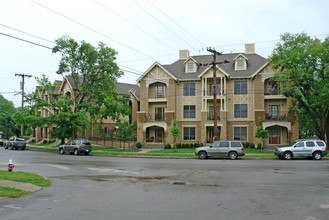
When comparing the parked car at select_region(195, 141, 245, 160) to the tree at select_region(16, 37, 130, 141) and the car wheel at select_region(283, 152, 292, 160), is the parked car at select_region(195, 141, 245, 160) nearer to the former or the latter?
the car wheel at select_region(283, 152, 292, 160)

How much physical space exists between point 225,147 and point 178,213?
765 inches

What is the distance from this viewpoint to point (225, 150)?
26.7 m

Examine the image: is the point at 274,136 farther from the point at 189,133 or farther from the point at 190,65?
the point at 190,65

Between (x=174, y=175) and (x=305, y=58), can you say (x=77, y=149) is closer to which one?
(x=174, y=175)

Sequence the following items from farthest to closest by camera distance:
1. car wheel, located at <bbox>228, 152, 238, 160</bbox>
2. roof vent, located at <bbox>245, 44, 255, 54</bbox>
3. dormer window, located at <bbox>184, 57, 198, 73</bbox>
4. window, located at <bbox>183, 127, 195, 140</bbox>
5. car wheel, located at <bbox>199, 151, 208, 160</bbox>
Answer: roof vent, located at <bbox>245, 44, 255, 54</bbox>
dormer window, located at <bbox>184, 57, 198, 73</bbox>
window, located at <bbox>183, 127, 195, 140</bbox>
car wheel, located at <bbox>199, 151, 208, 160</bbox>
car wheel, located at <bbox>228, 152, 238, 160</bbox>

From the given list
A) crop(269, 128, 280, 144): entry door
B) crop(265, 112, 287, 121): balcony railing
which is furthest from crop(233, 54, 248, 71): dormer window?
crop(269, 128, 280, 144): entry door

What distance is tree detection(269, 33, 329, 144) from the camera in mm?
30625

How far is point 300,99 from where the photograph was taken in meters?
33.6

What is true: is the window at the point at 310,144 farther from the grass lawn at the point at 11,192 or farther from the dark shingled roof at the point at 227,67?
the grass lawn at the point at 11,192

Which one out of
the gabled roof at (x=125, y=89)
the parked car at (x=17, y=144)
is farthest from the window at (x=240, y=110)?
the parked car at (x=17, y=144)

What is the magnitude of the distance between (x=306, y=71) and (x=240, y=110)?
10910 millimetres

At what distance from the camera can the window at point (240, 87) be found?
40281 millimetres

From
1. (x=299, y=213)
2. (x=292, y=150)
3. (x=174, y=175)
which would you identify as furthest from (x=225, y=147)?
(x=299, y=213)

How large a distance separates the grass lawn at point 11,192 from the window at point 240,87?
110 ft
